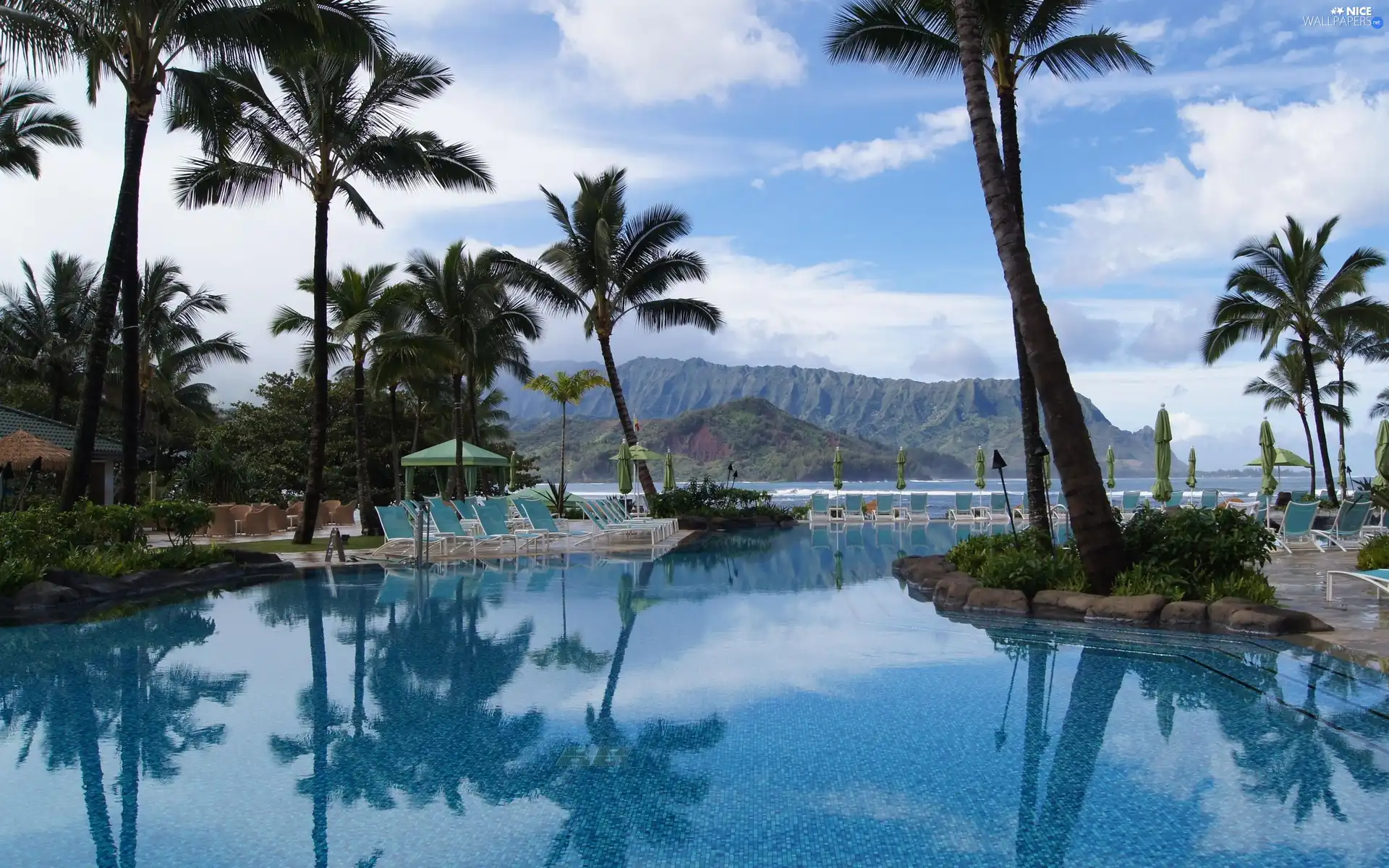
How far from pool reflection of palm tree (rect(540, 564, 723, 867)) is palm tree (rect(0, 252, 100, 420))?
2875 cm

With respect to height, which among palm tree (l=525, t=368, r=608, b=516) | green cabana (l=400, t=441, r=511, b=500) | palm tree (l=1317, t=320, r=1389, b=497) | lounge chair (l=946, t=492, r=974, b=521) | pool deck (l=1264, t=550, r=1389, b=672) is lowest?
pool deck (l=1264, t=550, r=1389, b=672)

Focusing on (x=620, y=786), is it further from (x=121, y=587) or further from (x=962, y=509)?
(x=962, y=509)

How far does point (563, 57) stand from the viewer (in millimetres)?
14641

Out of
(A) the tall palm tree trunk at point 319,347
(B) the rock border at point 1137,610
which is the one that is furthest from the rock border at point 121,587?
(B) the rock border at point 1137,610

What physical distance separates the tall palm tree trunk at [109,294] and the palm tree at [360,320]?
6.06 metres

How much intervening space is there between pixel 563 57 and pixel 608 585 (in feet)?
26.9

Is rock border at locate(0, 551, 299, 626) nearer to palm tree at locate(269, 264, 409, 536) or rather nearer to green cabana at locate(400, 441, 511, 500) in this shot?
palm tree at locate(269, 264, 409, 536)

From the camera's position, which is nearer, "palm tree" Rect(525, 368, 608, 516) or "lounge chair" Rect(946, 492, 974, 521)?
"lounge chair" Rect(946, 492, 974, 521)

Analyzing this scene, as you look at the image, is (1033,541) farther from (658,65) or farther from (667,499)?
(667,499)

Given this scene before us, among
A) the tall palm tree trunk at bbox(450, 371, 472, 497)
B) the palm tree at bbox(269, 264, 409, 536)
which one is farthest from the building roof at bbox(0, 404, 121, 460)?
the tall palm tree trunk at bbox(450, 371, 472, 497)

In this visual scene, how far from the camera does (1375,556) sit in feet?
33.7

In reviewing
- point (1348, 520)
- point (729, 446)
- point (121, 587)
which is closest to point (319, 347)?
point (121, 587)

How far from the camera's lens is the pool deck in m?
6.78

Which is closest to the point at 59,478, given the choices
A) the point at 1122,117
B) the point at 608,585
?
the point at 608,585
